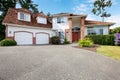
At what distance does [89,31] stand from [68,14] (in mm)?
5111

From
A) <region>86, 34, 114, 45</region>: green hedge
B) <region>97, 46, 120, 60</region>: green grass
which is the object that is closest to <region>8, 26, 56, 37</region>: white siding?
<region>86, 34, 114, 45</region>: green hedge

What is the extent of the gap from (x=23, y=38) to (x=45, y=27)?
5.12m

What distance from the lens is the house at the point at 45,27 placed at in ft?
65.0

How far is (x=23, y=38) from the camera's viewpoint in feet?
66.8

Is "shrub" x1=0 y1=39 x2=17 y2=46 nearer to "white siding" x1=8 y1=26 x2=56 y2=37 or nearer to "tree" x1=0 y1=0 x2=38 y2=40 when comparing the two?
"white siding" x1=8 y1=26 x2=56 y2=37

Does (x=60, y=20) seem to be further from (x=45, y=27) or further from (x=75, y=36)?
(x=75, y=36)

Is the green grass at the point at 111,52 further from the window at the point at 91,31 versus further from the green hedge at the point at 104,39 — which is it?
the window at the point at 91,31

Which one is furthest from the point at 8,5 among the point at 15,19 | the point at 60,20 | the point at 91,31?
the point at 91,31

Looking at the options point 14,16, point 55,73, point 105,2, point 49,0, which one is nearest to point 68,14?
point 49,0

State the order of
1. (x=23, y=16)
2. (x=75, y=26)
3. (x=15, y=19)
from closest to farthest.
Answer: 1. (x=15, y=19)
2. (x=23, y=16)
3. (x=75, y=26)

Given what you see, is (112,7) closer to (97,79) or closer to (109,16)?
(109,16)

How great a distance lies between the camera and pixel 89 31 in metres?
23.2

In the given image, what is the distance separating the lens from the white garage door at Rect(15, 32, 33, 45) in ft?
64.4

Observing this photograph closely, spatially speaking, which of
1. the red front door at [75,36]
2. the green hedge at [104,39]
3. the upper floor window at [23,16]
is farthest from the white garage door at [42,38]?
the green hedge at [104,39]
